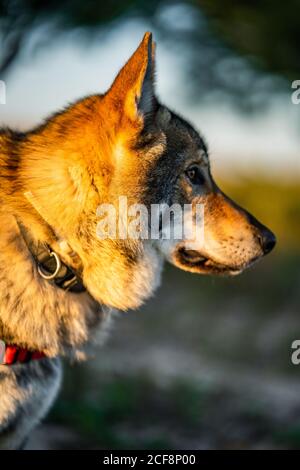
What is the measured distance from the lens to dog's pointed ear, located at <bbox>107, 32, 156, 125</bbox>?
246 centimetres

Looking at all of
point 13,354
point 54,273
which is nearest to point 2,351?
point 13,354

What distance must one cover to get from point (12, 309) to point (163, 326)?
5189 mm

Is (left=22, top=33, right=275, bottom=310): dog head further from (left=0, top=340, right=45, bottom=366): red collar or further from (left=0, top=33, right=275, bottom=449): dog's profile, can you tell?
(left=0, top=340, right=45, bottom=366): red collar

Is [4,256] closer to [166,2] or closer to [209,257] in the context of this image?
[209,257]

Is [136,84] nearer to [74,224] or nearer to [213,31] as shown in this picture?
[74,224]

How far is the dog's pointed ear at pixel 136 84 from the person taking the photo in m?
2.46

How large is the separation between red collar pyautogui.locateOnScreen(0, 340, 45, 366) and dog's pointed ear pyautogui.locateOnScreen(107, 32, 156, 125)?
3.69ft

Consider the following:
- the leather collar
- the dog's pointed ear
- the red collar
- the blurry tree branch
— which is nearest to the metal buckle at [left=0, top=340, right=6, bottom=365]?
the red collar

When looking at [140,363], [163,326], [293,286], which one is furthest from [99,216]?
[293,286]

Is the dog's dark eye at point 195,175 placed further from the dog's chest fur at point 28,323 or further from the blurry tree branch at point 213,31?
the blurry tree branch at point 213,31

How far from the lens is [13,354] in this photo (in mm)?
2686

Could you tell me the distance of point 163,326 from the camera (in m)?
7.73

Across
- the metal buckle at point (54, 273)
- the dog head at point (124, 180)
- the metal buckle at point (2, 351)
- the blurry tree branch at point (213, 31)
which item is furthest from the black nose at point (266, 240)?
the blurry tree branch at point (213, 31)

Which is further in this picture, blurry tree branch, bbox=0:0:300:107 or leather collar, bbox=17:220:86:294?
blurry tree branch, bbox=0:0:300:107
